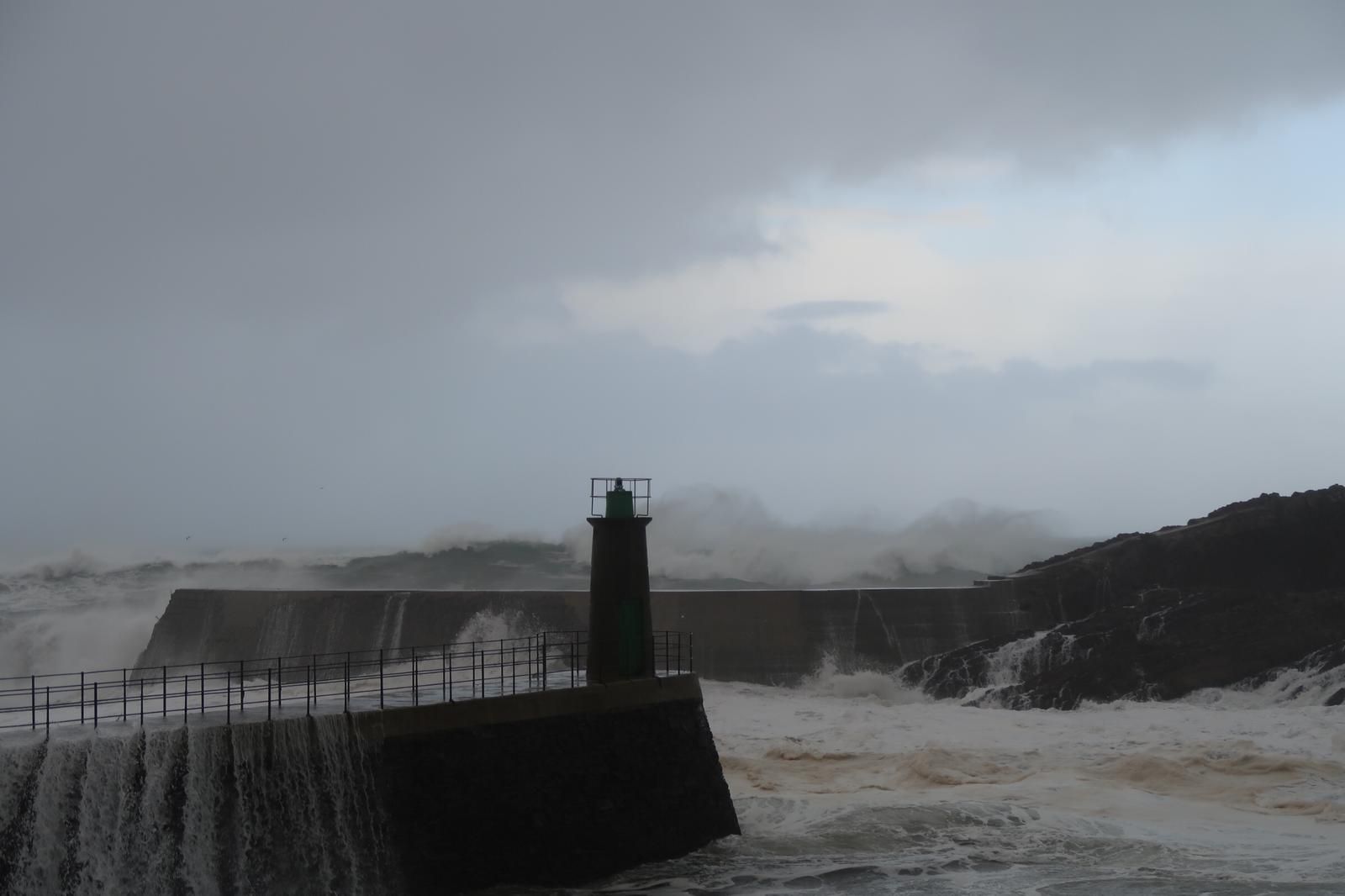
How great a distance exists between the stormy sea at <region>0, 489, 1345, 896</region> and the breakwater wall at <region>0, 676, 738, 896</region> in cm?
2

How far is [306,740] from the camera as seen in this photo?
9.59m

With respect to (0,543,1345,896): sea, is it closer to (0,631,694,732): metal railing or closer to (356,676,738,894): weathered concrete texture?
(356,676,738,894): weathered concrete texture

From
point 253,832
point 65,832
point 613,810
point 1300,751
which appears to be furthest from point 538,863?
point 1300,751

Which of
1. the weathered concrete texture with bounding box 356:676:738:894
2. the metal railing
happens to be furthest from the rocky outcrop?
the weathered concrete texture with bounding box 356:676:738:894

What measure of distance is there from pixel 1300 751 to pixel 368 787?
12.0 metres

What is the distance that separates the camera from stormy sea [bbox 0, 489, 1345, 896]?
8.59m

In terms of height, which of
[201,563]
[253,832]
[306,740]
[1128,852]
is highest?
[201,563]

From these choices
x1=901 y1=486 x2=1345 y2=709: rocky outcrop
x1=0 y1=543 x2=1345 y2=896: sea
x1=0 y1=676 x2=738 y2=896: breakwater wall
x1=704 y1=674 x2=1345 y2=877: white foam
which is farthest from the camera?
x1=901 y1=486 x2=1345 y2=709: rocky outcrop

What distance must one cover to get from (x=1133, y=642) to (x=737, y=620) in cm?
655

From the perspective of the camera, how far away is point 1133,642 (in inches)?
821

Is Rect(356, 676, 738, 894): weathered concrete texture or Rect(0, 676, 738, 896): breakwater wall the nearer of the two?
Rect(0, 676, 738, 896): breakwater wall

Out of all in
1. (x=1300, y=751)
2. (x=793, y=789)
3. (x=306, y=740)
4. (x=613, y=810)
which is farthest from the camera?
(x=1300, y=751)

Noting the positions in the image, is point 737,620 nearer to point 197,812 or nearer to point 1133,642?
point 1133,642

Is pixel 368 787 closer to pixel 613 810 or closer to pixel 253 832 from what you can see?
pixel 253 832
